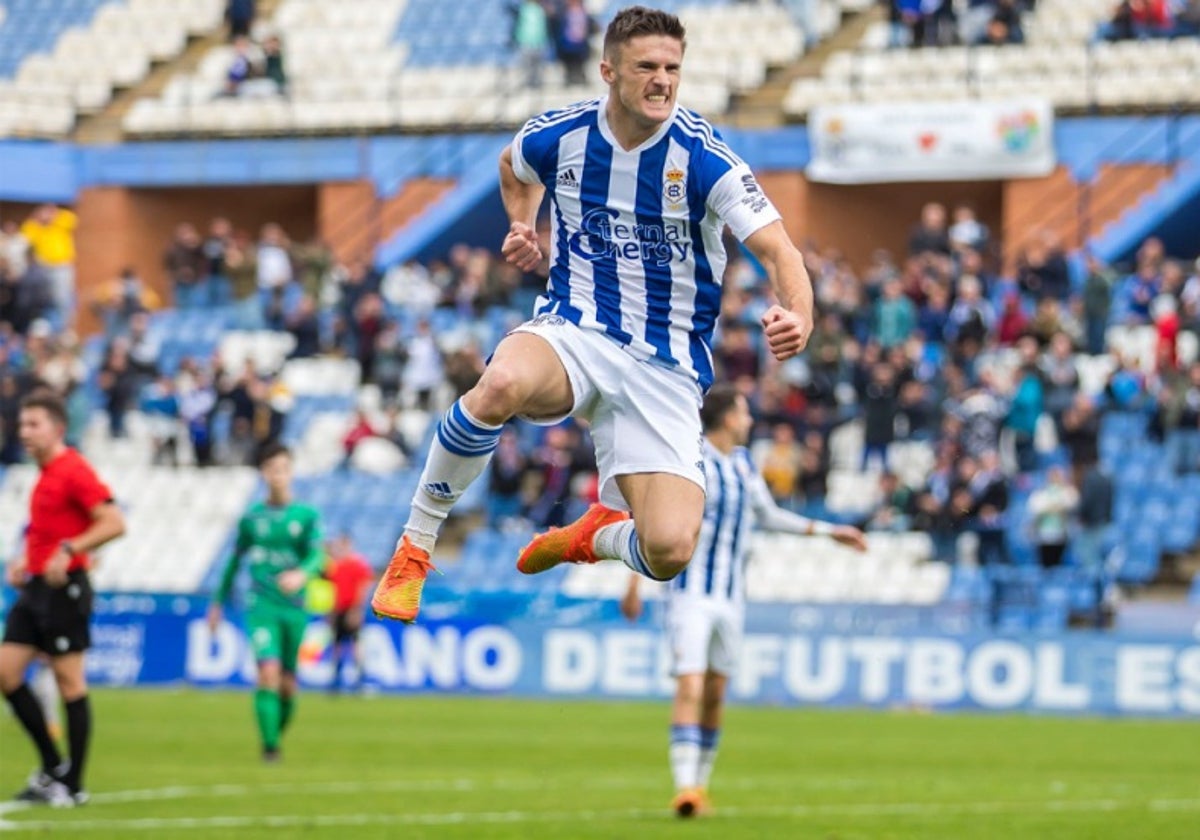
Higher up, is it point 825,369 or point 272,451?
point 825,369

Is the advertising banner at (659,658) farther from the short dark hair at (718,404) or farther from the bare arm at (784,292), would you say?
the bare arm at (784,292)

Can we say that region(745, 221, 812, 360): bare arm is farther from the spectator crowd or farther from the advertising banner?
the spectator crowd

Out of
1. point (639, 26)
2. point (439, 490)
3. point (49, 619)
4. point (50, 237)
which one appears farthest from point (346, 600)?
point (639, 26)

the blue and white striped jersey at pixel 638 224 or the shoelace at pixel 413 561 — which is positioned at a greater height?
the blue and white striped jersey at pixel 638 224

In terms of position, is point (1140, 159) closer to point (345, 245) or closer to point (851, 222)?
point (851, 222)

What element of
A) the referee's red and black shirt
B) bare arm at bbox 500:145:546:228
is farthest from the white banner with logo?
bare arm at bbox 500:145:546:228

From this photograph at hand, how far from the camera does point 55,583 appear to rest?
1379 centimetres

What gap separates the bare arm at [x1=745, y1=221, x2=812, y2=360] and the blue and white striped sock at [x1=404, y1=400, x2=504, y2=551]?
1.23 meters

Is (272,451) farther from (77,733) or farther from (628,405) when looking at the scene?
(628,405)

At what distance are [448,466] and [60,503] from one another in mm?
4988

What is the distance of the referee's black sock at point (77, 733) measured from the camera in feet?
46.3

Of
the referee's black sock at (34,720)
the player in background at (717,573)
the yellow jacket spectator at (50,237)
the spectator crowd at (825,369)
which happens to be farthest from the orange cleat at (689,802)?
the yellow jacket spectator at (50,237)

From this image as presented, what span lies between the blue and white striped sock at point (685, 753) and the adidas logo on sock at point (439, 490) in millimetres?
4146

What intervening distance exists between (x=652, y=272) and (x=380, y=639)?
18.1m
